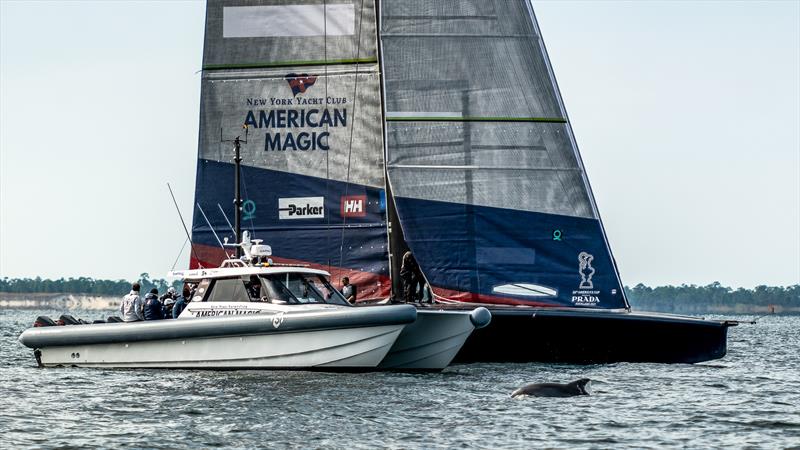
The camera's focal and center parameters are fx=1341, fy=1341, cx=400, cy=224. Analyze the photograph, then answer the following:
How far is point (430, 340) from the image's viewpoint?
24.5 metres

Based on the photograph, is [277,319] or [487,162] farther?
[487,162]

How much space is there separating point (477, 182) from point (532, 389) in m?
7.52

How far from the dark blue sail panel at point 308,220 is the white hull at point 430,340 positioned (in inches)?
200

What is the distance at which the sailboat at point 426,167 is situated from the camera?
27717 millimetres

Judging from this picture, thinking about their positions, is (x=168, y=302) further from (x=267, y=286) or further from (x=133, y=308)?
(x=267, y=286)

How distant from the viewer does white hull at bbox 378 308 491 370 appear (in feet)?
79.2

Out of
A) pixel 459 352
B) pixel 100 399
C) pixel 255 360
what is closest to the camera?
pixel 100 399

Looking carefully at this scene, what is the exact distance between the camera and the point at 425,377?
2455 centimetres

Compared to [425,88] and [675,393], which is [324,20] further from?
[675,393]

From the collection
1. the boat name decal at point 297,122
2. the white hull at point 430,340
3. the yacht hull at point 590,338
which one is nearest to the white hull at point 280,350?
the white hull at point 430,340

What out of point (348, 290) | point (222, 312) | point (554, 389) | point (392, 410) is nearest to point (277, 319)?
point (222, 312)

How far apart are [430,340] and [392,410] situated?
4717mm

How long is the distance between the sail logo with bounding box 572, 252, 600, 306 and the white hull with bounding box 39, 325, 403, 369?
5.94 m

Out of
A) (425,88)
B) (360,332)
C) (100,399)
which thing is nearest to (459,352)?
(360,332)
